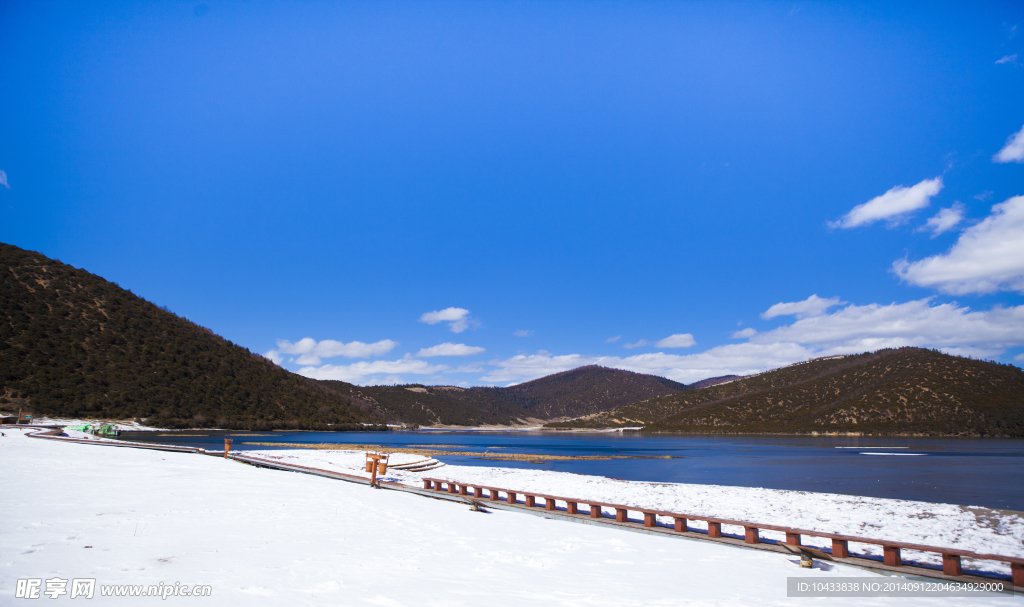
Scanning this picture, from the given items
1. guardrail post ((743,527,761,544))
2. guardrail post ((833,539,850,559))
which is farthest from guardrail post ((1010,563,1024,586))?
guardrail post ((743,527,761,544))

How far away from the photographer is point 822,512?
800 inches

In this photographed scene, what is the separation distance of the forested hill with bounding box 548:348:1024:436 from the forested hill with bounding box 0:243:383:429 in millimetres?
122916

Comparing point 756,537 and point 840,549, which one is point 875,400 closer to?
point 756,537

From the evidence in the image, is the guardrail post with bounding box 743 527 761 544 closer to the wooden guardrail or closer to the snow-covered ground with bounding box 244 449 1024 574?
the wooden guardrail

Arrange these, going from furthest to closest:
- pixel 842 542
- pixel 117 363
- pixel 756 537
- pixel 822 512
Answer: pixel 117 363 < pixel 822 512 < pixel 756 537 < pixel 842 542

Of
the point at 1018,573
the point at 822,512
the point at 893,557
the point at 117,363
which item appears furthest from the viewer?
the point at 117,363

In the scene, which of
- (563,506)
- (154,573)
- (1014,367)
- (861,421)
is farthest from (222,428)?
(1014,367)

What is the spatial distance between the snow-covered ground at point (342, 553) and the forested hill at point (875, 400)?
5273 inches

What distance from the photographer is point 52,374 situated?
69.3 meters

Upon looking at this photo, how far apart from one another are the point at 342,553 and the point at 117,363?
94.7m

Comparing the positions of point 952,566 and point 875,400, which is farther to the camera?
point 875,400

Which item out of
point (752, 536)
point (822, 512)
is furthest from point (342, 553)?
point (822, 512)

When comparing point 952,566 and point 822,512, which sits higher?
point 952,566

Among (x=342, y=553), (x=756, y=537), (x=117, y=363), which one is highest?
(x=117, y=363)
